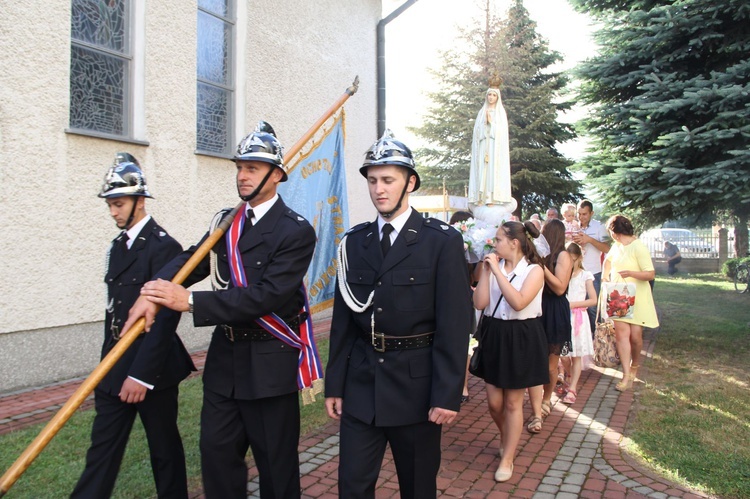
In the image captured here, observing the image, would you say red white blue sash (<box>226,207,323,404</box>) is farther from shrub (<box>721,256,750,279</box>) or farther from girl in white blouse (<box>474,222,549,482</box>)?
shrub (<box>721,256,750,279</box>)

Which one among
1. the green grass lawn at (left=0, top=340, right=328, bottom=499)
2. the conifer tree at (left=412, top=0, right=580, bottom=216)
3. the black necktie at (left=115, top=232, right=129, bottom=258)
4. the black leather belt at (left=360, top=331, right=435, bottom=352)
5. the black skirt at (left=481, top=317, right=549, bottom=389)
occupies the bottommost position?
the green grass lawn at (left=0, top=340, right=328, bottom=499)

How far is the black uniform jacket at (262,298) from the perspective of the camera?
3.09 meters

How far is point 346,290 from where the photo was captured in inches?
128

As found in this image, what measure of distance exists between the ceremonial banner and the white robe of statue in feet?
7.52

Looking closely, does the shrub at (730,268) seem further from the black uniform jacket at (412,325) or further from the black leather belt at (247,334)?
the black leather belt at (247,334)

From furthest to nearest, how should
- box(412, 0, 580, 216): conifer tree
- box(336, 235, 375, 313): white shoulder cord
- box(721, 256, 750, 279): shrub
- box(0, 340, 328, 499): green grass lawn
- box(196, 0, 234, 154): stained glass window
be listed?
box(412, 0, 580, 216): conifer tree < box(721, 256, 750, 279): shrub < box(196, 0, 234, 154): stained glass window < box(0, 340, 328, 499): green grass lawn < box(336, 235, 375, 313): white shoulder cord

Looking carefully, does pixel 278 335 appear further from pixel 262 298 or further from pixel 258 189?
pixel 258 189

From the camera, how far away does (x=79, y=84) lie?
23.9 ft

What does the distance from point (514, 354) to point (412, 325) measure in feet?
6.62

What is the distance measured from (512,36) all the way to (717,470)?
29104 mm

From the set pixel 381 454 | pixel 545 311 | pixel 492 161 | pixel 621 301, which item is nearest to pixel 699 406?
pixel 621 301

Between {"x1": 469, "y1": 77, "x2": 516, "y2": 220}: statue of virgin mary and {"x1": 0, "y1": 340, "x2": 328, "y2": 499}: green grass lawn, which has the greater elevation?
{"x1": 469, "y1": 77, "x2": 516, "y2": 220}: statue of virgin mary

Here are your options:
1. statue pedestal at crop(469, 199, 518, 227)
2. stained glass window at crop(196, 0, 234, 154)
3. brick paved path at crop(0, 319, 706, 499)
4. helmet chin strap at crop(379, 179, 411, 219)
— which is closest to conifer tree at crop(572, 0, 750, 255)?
statue pedestal at crop(469, 199, 518, 227)

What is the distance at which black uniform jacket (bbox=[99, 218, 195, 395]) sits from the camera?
3352 millimetres
